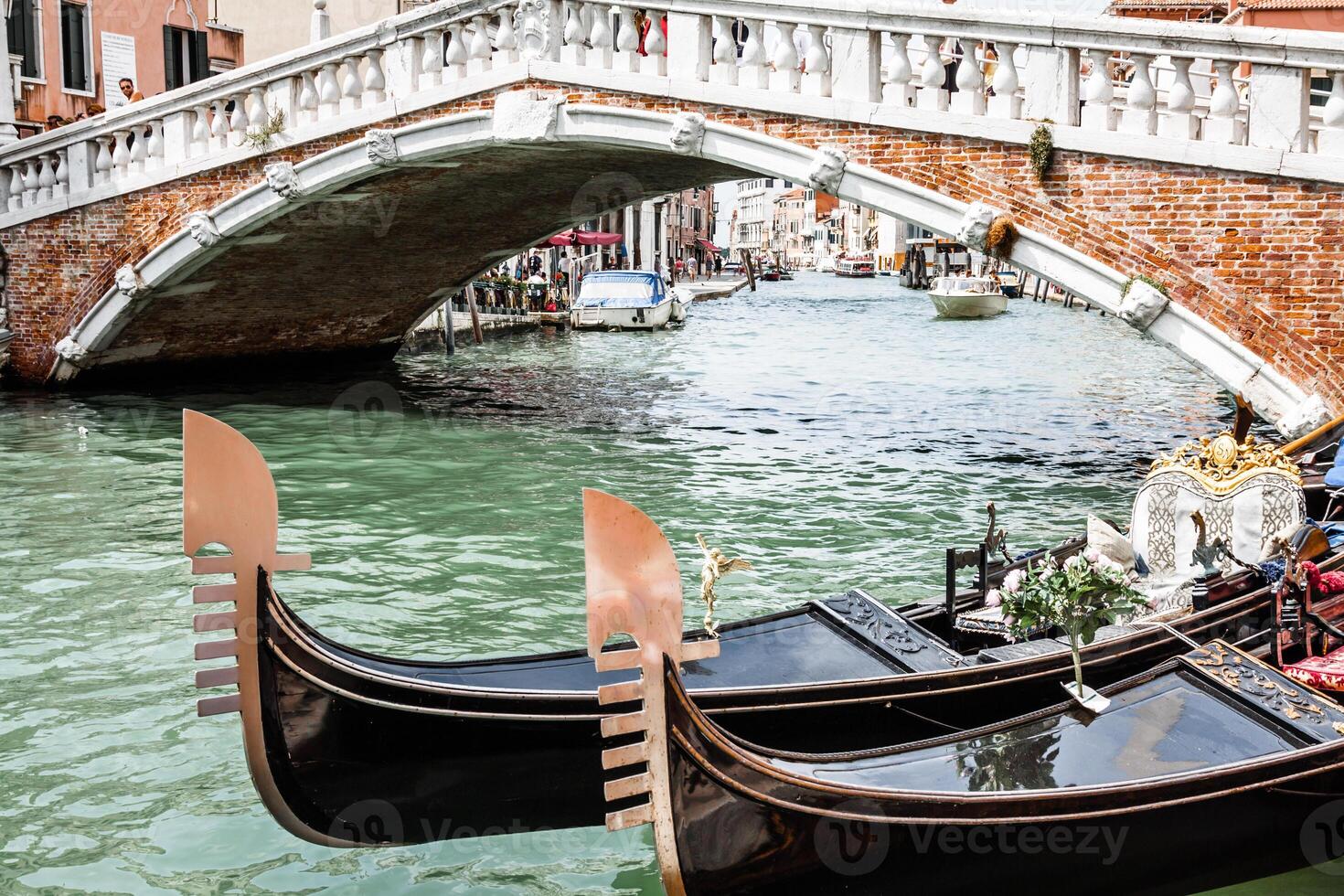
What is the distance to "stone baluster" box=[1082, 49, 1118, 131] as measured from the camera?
211 inches

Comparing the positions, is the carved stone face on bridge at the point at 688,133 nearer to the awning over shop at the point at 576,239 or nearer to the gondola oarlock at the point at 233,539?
the gondola oarlock at the point at 233,539

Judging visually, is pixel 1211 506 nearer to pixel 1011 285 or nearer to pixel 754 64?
pixel 754 64

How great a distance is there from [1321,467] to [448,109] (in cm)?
437

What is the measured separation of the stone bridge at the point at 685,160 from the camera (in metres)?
5.16

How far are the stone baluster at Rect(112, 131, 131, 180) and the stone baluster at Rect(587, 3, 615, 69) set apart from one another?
3033 millimetres

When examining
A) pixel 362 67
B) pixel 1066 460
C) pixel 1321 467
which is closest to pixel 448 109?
pixel 362 67

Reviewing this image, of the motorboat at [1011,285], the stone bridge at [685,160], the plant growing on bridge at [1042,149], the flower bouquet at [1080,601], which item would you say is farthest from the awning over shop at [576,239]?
the flower bouquet at [1080,601]

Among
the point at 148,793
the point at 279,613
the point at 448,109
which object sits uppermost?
the point at 448,109

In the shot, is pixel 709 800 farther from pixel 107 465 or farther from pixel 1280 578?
pixel 107 465

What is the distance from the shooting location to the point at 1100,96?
212 inches

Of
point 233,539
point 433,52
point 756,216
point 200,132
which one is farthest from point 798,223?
point 233,539

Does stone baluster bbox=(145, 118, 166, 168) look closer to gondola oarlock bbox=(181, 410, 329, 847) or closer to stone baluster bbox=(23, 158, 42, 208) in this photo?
stone baluster bbox=(23, 158, 42, 208)

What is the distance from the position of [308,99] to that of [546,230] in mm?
3320

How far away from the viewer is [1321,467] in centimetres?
446
